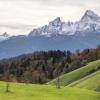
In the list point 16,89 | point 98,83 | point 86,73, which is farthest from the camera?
point 86,73

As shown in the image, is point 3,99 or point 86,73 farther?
point 86,73

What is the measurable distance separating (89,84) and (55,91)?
24.4 m

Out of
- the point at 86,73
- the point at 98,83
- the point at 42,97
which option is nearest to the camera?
the point at 42,97

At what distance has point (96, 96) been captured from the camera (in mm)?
63594

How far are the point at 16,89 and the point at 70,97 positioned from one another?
8.29m

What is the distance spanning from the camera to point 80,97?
197ft

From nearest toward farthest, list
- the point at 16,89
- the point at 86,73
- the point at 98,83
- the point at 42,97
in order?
the point at 42,97 < the point at 16,89 < the point at 98,83 < the point at 86,73

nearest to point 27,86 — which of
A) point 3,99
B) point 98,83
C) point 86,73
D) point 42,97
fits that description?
point 42,97

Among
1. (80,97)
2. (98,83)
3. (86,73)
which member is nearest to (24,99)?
(80,97)

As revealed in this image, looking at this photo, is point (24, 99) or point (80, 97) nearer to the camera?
point (24, 99)

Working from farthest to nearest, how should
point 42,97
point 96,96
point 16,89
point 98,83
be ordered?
point 98,83
point 96,96
point 16,89
point 42,97

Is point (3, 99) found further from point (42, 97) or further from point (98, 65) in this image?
point (98, 65)

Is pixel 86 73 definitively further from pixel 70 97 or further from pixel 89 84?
pixel 70 97

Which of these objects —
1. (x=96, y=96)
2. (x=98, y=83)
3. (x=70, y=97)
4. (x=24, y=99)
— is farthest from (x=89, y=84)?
(x=24, y=99)
